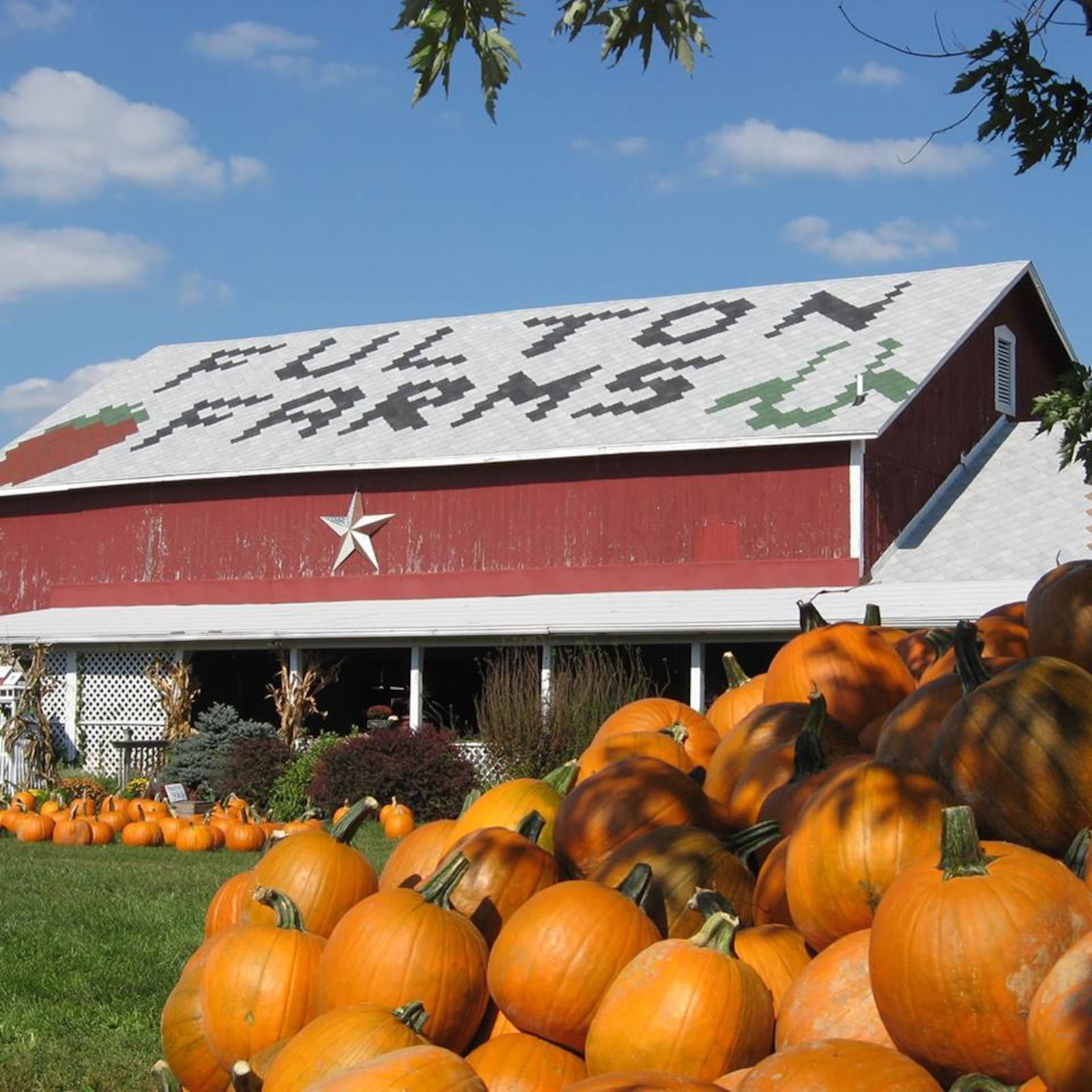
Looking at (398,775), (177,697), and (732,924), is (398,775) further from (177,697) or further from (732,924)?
(732,924)

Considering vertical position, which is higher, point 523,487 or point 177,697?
point 523,487

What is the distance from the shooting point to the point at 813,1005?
3.07m

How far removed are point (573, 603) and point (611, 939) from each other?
58.6ft

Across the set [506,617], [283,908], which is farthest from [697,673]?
[283,908]

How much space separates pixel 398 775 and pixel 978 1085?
15.0 meters

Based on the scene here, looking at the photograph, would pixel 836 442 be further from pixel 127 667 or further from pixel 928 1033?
pixel 928 1033

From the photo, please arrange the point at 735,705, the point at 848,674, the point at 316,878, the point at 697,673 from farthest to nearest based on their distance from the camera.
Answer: the point at 697,673 < the point at 735,705 < the point at 848,674 < the point at 316,878

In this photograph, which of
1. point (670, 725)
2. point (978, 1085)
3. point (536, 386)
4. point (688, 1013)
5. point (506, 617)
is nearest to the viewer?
point (978, 1085)

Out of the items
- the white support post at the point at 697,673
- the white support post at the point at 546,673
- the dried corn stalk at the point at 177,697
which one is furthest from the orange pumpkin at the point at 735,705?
the dried corn stalk at the point at 177,697

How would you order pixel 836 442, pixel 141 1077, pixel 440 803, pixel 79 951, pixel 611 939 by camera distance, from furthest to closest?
pixel 836 442
pixel 440 803
pixel 79 951
pixel 141 1077
pixel 611 939

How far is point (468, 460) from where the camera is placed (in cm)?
2281

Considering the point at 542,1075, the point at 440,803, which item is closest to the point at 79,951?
the point at 542,1075

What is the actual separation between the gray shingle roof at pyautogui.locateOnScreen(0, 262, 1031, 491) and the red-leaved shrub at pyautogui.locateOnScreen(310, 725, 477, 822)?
6.00 metres

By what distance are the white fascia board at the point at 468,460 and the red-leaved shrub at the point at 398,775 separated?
5854 millimetres
